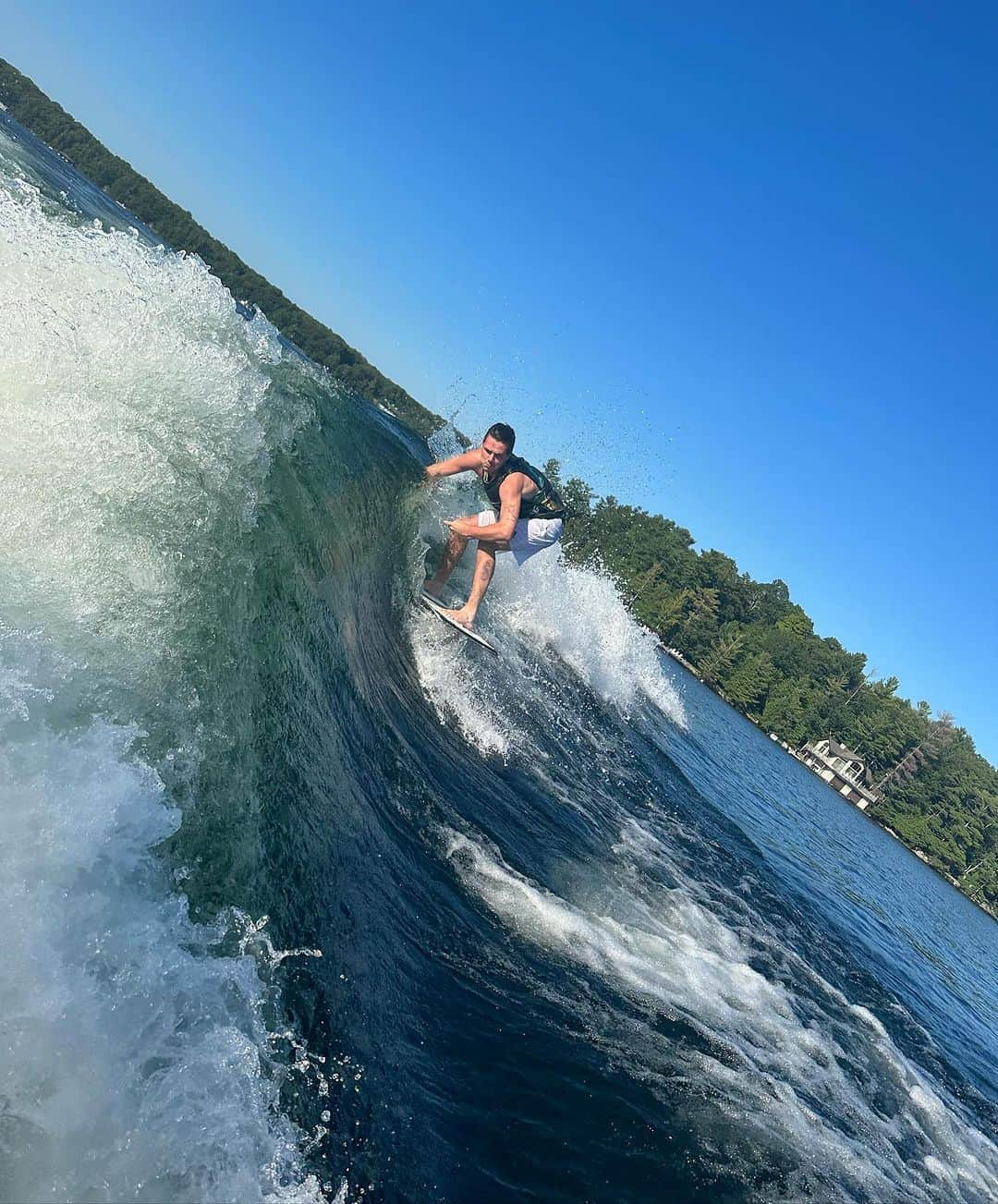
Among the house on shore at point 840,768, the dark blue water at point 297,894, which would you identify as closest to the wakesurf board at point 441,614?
the dark blue water at point 297,894

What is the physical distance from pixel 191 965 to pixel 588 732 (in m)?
10.7

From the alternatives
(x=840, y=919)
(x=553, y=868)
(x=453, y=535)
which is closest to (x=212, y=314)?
(x=453, y=535)

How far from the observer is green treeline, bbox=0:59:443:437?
2923 inches

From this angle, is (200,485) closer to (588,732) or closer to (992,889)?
(588,732)

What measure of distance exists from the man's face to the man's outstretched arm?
4.6 inches

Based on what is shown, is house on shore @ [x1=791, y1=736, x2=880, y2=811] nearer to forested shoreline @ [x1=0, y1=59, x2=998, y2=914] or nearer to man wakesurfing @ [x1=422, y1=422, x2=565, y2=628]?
forested shoreline @ [x1=0, y1=59, x2=998, y2=914]

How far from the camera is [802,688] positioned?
315 ft

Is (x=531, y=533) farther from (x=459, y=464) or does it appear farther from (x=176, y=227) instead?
(x=176, y=227)

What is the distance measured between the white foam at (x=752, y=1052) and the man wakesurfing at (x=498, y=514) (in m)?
4.31

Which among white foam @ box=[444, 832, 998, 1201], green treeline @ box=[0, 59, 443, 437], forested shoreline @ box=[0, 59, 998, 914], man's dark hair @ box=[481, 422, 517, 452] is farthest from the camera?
forested shoreline @ box=[0, 59, 998, 914]

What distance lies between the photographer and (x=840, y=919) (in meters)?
15.1

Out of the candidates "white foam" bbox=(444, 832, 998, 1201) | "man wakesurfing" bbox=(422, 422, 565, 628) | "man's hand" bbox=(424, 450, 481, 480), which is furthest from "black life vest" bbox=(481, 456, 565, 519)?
"white foam" bbox=(444, 832, 998, 1201)

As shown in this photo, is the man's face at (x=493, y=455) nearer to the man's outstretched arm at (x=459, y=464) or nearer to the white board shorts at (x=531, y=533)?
the man's outstretched arm at (x=459, y=464)

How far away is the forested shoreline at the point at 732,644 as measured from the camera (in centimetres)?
7912
